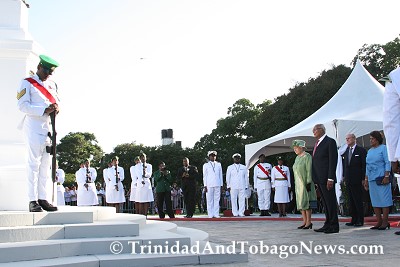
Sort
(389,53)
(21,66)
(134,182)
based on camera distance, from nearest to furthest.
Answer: (21,66)
(134,182)
(389,53)

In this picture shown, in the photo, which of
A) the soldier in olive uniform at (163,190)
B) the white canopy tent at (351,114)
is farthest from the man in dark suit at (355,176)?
the soldier in olive uniform at (163,190)

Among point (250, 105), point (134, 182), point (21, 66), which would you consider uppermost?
point (250, 105)

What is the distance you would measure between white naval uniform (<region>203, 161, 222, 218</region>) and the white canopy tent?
2.65 m

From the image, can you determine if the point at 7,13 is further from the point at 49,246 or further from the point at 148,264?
the point at 148,264

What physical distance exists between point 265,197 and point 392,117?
11662mm

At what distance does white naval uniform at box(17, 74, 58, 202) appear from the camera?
614 cm

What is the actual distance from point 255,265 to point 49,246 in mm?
2072

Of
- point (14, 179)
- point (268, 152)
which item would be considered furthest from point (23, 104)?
point (268, 152)

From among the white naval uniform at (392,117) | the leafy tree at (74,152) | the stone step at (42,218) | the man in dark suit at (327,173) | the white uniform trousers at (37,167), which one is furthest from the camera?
the leafy tree at (74,152)

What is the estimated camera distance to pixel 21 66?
7.36 m

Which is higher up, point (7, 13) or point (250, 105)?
point (250, 105)

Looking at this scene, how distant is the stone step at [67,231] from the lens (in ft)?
16.8

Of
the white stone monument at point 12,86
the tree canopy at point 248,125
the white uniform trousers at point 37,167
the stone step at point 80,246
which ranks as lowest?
the stone step at point 80,246

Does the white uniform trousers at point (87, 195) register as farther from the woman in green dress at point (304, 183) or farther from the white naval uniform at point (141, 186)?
the woman in green dress at point (304, 183)
